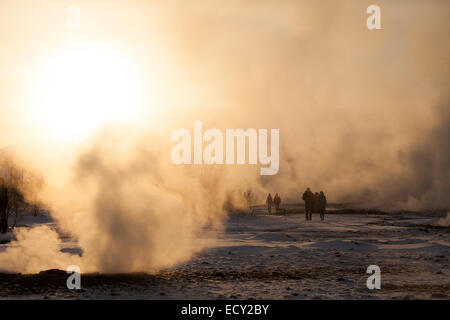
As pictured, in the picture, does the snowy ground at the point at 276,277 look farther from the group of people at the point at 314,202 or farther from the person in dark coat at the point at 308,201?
the group of people at the point at 314,202

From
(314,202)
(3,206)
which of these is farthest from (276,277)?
(314,202)

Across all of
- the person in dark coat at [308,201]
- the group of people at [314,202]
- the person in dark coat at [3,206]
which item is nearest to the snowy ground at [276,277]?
the person in dark coat at [3,206]

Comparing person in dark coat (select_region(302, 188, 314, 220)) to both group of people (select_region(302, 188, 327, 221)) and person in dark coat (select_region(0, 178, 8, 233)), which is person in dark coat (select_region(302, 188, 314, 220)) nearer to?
group of people (select_region(302, 188, 327, 221))

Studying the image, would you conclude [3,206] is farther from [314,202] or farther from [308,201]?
[314,202]

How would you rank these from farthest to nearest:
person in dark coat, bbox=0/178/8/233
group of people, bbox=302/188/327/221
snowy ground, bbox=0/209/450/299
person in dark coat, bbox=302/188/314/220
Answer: group of people, bbox=302/188/327/221 → person in dark coat, bbox=302/188/314/220 → person in dark coat, bbox=0/178/8/233 → snowy ground, bbox=0/209/450/299

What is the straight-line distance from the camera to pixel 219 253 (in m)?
16.3

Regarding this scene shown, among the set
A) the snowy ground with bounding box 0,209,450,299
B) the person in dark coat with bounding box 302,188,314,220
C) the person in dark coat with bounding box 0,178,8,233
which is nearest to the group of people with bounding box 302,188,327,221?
the person in dark coat with bounding box 302,188,314,220

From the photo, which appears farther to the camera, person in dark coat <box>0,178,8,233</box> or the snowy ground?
person in dark coat <box>0,178,8,233</box>

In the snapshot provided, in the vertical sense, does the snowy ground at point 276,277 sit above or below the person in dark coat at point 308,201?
below

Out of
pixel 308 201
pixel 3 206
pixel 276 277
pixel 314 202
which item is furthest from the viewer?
pixel 314 202

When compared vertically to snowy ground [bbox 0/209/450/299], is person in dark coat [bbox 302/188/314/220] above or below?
above

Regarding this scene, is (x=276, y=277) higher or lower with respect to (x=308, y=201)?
lower
